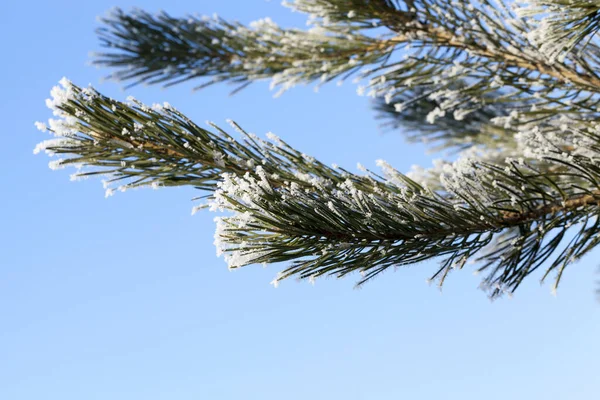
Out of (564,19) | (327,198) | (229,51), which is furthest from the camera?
(229,51)

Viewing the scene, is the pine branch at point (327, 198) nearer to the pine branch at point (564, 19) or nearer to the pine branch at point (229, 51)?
the pine branch at point (564, 19)

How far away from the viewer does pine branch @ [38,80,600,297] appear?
1.94m

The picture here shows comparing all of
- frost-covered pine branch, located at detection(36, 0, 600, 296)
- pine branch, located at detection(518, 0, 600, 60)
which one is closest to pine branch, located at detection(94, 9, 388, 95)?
frost-covered pine branch, located at detection(36, 0, 600, 296)

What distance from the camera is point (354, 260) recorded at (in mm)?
2072

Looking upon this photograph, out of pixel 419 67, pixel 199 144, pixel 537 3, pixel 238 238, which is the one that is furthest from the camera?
pixel 419 67

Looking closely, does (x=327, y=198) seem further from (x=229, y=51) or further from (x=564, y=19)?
(x=229, y=51)

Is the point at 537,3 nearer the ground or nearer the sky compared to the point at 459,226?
nearer the sky

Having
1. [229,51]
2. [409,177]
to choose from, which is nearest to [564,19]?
[409,177]

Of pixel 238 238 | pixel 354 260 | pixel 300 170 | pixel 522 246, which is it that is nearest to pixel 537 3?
pixel 522 246

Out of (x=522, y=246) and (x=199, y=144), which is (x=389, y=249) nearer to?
(x=522, y=246)

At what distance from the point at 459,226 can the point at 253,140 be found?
29.7 inches

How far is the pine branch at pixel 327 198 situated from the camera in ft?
6.36

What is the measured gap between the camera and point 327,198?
6.36ft

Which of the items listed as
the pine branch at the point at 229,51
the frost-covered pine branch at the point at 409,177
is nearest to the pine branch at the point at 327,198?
the frost-covered pine branch at the point at 409,177
